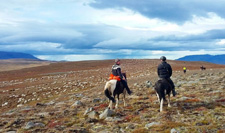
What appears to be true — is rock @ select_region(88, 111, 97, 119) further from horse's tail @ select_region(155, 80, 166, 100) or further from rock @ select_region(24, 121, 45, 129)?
horse's tail @ select_region(155, 80, 166, 100)

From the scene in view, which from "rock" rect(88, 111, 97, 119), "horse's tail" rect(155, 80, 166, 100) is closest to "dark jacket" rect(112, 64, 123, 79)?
"horse's tail" rect(155, 80, 166, 100)

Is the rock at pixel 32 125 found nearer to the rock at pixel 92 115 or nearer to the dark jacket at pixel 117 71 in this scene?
the rock at pixel 92 115

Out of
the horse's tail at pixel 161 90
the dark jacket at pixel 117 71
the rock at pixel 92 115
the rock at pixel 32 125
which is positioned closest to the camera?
the rock at pixel 32 125

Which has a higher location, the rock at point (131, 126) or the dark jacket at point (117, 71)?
the dark jacket at point (117, 71)

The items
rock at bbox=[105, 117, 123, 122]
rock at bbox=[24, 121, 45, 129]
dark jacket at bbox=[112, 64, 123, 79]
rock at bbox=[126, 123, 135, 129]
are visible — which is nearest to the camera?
rock at bbox=[126, 123, 135, 129]

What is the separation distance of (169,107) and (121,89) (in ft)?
10.3

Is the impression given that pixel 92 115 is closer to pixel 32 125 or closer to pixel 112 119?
pixel 112 119

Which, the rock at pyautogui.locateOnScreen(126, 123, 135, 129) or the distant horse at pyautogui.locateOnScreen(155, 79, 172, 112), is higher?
the distant horse at pyautogui.locateOnScreen(155, 79, 172, 112)

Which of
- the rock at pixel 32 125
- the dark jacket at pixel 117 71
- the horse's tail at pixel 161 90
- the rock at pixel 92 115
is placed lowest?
the rock at pixel 32 125

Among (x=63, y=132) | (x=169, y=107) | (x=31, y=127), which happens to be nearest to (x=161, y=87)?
(x=169, y=107)

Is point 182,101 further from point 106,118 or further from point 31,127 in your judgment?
point 31,127

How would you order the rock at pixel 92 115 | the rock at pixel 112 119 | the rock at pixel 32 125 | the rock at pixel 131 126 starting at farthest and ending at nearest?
1. the rock at pixel 92 115
2. the rock at pixel 112 119
3. the rock at pixel 32 125
4. the rock at pixel 131 126

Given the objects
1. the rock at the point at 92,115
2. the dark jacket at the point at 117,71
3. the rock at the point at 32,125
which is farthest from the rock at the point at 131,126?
the rock at the point at 32,125

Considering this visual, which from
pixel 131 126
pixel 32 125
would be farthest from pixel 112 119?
pixel 32 125
